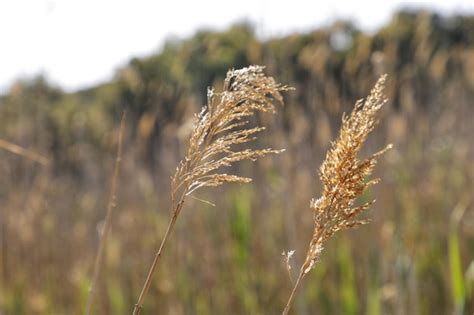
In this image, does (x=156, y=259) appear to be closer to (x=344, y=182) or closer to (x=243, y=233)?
(x=344, y=182)

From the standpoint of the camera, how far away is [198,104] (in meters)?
2.90

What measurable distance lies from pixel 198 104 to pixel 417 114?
2.95m

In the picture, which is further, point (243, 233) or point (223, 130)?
point (243, 233)

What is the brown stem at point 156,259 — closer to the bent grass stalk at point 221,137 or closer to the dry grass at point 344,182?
the bent grass stalk at point 221,137

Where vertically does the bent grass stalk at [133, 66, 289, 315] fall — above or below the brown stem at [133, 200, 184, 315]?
above

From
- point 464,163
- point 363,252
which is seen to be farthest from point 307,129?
point 363,252

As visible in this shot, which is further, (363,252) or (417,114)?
(417,114)

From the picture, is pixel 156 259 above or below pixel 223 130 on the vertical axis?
below

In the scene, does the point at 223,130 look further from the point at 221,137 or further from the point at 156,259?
the point at 156,259

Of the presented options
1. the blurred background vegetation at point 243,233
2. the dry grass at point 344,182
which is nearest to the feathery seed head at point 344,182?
the dry grass at point 344,182

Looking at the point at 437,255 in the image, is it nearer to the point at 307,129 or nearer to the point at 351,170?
the point at 307,129

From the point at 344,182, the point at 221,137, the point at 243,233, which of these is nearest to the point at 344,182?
the point at 344,182

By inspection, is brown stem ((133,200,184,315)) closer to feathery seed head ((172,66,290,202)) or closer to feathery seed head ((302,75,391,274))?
feathery seed head ((172,66,290,202))

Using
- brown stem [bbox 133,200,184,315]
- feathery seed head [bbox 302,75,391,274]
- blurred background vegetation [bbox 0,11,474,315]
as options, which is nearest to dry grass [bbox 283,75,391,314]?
feathery seed head [bbox 302,75,391,274]
